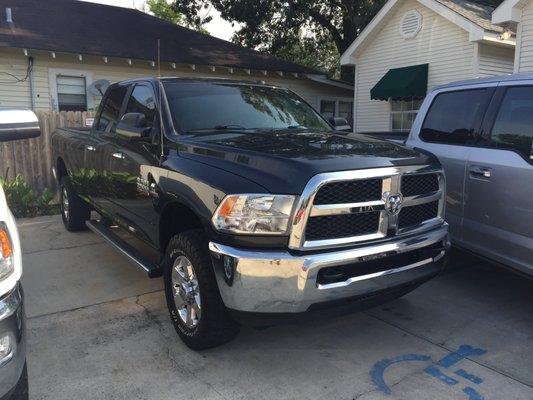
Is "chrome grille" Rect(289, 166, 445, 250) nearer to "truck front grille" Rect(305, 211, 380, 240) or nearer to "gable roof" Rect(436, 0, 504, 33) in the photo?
"truck front grille" Rect(305, 211, 380, 240)

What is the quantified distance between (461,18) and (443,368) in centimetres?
1137

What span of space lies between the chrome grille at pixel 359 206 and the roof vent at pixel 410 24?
39.2ft

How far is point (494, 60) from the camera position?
12.8 metres

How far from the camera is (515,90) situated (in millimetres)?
4102

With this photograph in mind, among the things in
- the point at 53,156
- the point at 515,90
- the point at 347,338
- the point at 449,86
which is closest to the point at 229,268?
the point at 347,338

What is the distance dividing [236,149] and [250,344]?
142cm

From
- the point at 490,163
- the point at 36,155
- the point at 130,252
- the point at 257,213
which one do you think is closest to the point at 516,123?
the point at 490,163

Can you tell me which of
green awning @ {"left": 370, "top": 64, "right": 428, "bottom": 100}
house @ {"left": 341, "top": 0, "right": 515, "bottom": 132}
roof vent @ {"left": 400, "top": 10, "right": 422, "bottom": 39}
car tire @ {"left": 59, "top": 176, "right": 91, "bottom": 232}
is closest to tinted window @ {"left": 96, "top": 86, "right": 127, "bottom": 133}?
car tire @ {"left": 59, "top": 176, "right": 91, "bottom": 232}

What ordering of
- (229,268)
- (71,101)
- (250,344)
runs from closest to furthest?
(229,268) → (250,344) → (71,101)

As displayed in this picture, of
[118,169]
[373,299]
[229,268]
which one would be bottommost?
[373,299]

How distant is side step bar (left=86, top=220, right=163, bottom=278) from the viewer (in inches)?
155

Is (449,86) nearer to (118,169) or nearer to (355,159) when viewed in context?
(355,159)

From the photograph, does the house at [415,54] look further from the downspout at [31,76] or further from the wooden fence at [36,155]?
the downspout at [31,76]

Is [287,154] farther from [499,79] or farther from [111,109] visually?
[111,109]
